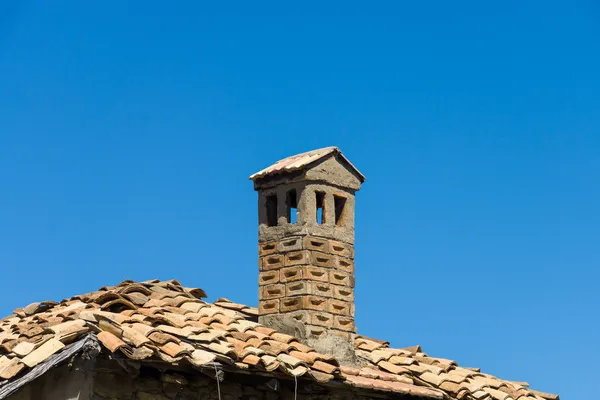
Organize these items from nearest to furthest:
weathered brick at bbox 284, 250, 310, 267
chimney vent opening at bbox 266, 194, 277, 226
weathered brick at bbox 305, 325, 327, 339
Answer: weathered brick at bbox 305, 325, 327, 339 → weathered brick at bbox 284, 250, 310, 267 → chimney vent opening at bbox 266, 194, 277, 226

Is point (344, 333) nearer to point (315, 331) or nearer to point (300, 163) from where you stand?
point (315, 331)

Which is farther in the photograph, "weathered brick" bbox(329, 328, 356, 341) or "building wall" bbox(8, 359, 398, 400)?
"weathered brick" bbox(329, 328, 356, 341)

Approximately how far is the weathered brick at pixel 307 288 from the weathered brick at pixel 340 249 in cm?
41

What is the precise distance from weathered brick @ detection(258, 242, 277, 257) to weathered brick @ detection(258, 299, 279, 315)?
1.78 ft

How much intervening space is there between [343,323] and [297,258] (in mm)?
900

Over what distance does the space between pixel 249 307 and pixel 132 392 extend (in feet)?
11.2

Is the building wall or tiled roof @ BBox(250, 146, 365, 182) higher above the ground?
tiled roof @ BBox(250, 146, 365, 182)

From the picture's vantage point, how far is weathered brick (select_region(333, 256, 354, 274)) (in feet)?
42.9

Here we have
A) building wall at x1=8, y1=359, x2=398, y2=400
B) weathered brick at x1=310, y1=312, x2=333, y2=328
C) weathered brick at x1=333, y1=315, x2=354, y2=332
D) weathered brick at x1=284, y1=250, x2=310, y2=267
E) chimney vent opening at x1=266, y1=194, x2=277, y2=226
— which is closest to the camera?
building wall at x1=8, y1=359, x2=398, y2=400

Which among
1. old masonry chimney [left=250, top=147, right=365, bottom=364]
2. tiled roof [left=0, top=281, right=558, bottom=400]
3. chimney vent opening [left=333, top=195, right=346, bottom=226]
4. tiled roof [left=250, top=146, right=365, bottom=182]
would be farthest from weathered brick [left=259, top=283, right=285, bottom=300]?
tiled roof [left=250, top=146, right=365, bottom=182]

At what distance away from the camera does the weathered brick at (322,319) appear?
12641mm

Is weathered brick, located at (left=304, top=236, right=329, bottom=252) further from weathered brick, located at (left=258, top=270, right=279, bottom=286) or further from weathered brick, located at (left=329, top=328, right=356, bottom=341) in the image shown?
weathered brick, located at (left=329, top=328, right=356, bottom=341)

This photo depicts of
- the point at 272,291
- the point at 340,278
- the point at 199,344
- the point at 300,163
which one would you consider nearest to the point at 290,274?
the point at 272,291

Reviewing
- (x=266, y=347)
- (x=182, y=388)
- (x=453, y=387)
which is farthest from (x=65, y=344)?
(x=453, y=387)
